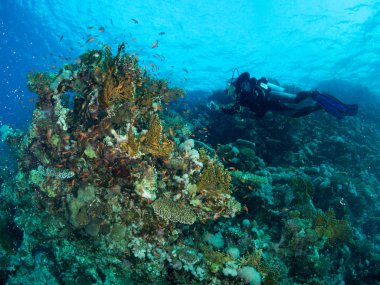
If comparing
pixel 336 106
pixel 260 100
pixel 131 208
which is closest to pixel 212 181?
pixel 131 208

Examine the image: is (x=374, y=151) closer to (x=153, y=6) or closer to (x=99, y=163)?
(x=99, y=163)

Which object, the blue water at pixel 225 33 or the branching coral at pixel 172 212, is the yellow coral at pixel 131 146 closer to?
the branching coral at pixel 172 212

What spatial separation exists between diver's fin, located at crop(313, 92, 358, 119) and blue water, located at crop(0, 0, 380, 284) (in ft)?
7.56

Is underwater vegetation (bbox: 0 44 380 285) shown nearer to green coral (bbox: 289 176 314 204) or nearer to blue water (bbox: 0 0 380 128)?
green coral (bbox: 289 176 314 204)

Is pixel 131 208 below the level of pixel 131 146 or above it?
below

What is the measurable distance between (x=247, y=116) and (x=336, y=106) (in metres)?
4.14

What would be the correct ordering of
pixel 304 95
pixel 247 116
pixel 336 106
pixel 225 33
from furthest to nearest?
pixel 225 33, pixel 247 116, pixel 304 95, pixel 336 106

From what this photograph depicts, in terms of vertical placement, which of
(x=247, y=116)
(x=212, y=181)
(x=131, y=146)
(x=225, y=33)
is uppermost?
(x=225, y=33)

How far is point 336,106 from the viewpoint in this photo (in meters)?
9.87

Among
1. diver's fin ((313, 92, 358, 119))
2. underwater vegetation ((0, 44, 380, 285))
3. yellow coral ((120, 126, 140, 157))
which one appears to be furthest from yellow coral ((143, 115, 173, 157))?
diver's fin ((313, 92, 358, 119))

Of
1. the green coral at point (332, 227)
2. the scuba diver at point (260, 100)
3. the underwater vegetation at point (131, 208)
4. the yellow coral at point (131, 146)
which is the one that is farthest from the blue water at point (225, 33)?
the green coral at point (332, 227)

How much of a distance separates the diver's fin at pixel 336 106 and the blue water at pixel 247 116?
2.30 meters

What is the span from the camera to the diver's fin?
9.80 metres

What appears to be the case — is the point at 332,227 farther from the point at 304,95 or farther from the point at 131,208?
the point at 304,95
